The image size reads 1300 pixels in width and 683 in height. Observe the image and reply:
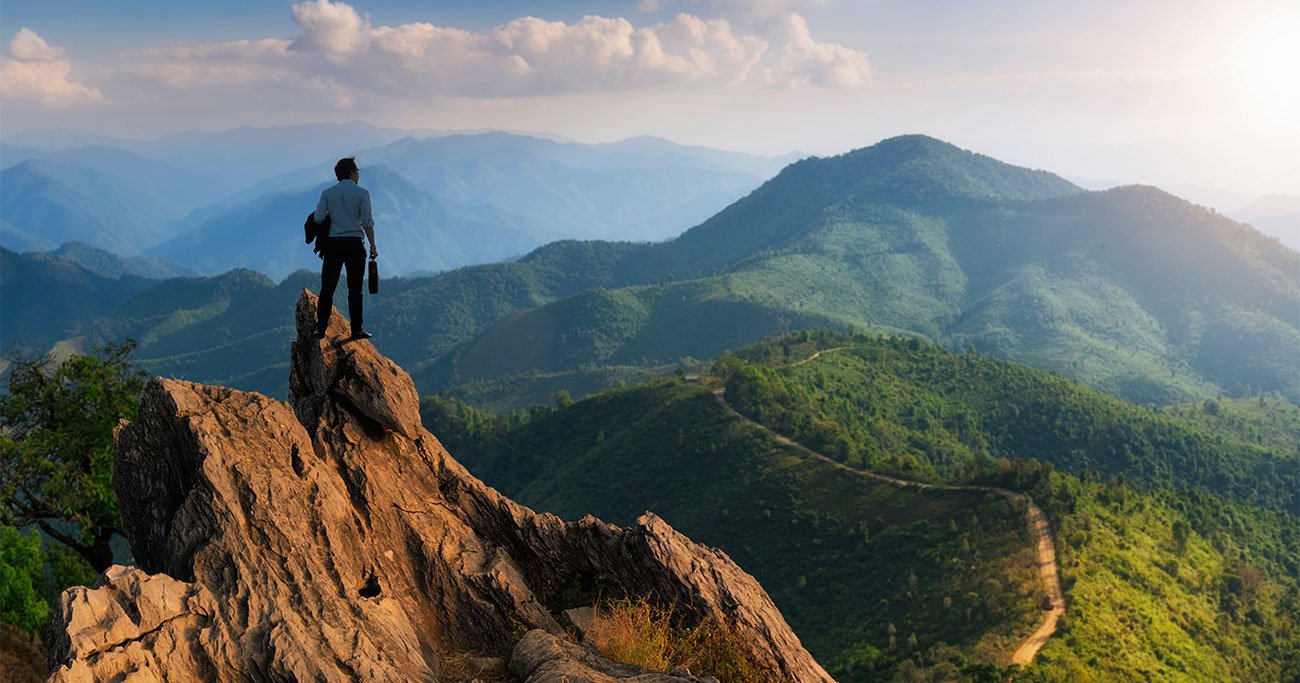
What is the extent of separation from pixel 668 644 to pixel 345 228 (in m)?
9.30

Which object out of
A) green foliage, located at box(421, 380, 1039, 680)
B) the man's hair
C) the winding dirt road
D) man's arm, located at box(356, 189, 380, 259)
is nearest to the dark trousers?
man's arm, located at box(356, 189, 380, 259)

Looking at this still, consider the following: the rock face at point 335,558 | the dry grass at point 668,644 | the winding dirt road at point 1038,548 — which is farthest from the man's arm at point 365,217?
the winding dirt road at point 1038,548

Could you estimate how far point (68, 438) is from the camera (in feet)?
87.9

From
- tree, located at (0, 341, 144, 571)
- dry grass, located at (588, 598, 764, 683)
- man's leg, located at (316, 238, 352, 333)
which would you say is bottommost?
tree, located at (0, 341, 144, 571)

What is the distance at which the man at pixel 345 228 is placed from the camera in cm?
1418

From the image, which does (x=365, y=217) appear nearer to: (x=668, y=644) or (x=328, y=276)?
(x=328, y=276)

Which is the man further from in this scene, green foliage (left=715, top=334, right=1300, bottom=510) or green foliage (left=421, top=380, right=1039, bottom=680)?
green foliage (left=715, top=334, right=1300, bottom=510)

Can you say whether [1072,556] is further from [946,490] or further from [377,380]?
[377,380]

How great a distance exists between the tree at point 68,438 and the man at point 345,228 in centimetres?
1753

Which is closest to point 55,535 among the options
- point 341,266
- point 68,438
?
point 68,438

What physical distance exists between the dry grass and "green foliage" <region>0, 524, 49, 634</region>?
24617 millimetres

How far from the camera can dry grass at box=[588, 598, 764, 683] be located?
36.8 ft

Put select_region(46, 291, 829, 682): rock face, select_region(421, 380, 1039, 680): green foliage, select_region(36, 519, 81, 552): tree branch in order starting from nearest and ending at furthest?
1. select_region(46, 291, 829, 682): rock face
2. select_region(36, 519, 81, 552): tree branch
3. select_region(421, 380, 1039, 680): green foliage

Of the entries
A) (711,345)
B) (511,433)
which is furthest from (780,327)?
(511,433)
